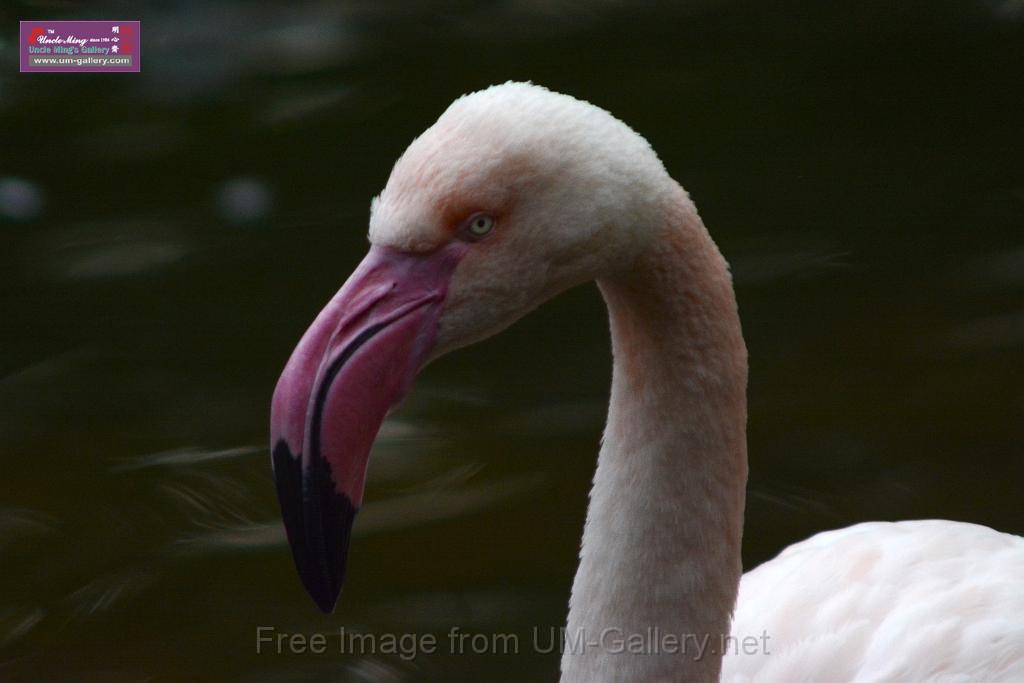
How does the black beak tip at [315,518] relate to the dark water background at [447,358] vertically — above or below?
above

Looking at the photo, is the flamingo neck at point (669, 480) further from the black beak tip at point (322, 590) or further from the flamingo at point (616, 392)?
the black beak tip at point (322, 590)

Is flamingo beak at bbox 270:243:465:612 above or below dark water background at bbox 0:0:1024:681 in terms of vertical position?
above

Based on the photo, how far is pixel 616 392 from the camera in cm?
266

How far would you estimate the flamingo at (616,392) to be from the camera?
2246mm

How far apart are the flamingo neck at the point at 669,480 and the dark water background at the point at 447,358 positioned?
5.48 feet

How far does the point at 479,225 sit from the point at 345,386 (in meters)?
0.32

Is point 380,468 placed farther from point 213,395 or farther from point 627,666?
point 627,666

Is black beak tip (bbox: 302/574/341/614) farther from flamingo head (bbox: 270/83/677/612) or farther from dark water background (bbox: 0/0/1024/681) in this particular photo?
dark water background (bbox: 0/0/1024/681)

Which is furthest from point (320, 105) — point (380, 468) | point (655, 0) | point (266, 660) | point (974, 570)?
point (974, 570)

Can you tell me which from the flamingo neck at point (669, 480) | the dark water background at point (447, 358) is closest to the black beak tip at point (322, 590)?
the flamingo neck at point (669, 480)

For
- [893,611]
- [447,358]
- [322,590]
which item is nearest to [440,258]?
[322,590]

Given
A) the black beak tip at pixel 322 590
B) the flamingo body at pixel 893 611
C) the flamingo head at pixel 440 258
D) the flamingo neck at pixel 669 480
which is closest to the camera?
the flamingo head at pixel 440 258

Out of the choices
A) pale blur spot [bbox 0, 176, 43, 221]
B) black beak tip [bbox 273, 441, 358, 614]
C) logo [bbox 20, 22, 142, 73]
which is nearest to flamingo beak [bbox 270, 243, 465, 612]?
black beak tip [bbox 273, 441, 358, 614]

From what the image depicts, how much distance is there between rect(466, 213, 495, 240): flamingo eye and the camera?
227cm
